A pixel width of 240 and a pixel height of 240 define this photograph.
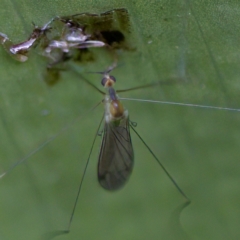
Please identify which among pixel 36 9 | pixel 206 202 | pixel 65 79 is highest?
pixel 36 9

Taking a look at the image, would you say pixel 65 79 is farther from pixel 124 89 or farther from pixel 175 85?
pixel 175 85

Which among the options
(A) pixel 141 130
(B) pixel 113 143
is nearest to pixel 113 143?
(B) pixel 113 143

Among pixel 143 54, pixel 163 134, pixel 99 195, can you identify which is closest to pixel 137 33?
pixel 143 54

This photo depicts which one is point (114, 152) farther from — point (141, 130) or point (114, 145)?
point (141, 130)

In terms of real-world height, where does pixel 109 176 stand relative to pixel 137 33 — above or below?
below
